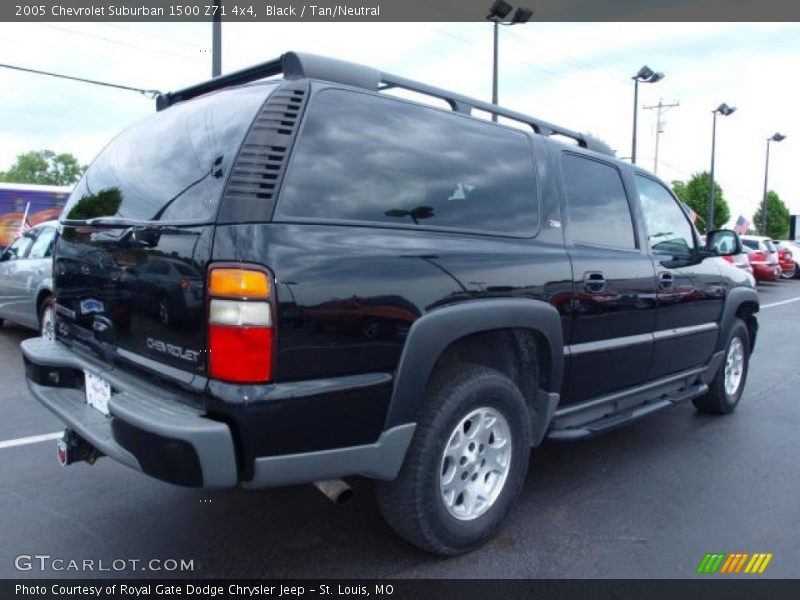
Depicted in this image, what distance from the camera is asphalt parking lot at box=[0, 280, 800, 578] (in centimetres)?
289

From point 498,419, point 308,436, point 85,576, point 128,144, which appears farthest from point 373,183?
point 85,576

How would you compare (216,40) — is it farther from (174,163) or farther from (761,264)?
(761,264)

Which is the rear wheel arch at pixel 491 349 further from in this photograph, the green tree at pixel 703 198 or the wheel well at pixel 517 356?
the green tree at pixel 703 198

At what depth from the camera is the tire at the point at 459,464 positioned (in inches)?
106

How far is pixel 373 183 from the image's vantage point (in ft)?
8.65

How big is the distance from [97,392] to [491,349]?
1.85 meters

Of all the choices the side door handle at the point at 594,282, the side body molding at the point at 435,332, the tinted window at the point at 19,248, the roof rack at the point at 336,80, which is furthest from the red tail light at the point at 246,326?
the tinted window at the point at 19,248

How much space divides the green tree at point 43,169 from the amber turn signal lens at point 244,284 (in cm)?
9296

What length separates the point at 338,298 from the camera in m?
2.38

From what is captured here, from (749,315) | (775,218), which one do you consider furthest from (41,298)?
(775,218)

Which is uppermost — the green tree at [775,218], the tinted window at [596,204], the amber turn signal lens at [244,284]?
the green tree at [775,218]

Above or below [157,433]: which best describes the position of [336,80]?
above
